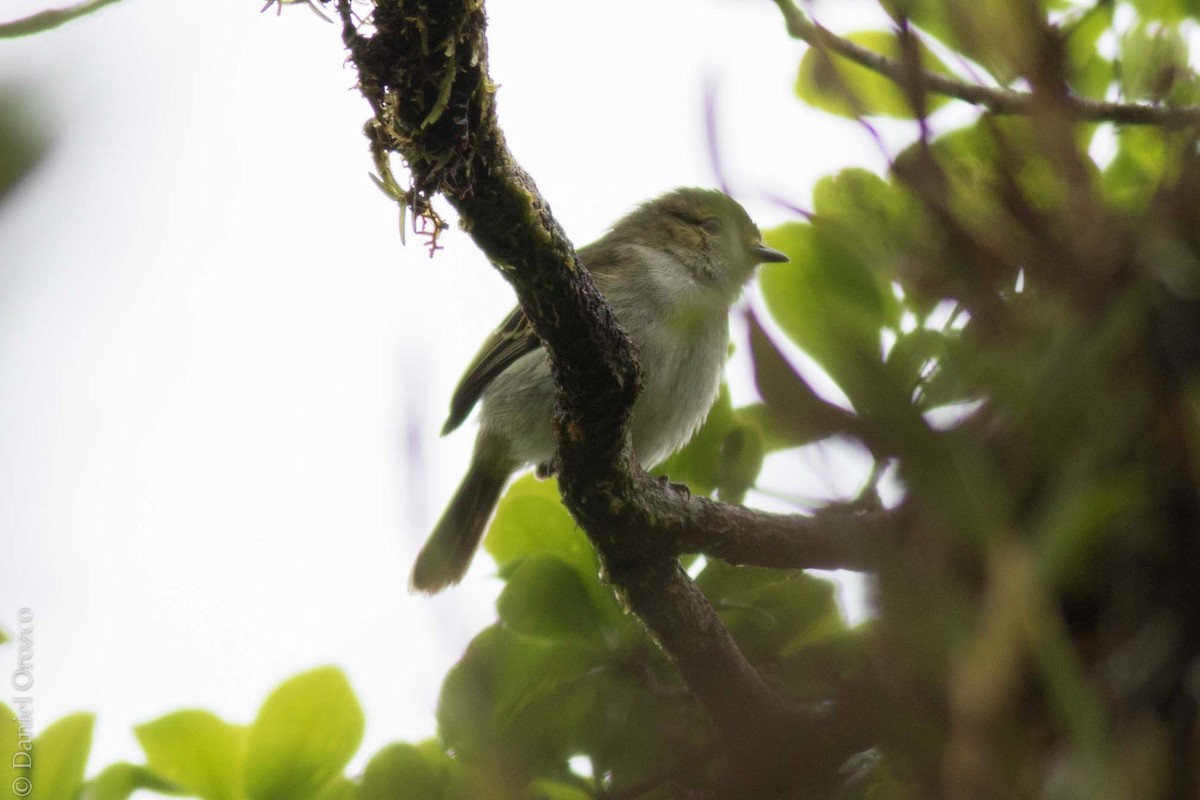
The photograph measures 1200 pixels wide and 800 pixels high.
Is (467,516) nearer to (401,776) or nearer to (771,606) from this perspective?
(771,606)

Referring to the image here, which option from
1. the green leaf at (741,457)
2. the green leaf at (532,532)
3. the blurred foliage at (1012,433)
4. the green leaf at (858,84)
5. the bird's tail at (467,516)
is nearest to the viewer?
the blurred foliage at (1012,433)

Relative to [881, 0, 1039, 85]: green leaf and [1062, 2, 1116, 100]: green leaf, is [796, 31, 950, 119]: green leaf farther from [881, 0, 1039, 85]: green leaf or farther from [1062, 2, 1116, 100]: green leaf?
[1062, 2, 1116, 100]: green leaf

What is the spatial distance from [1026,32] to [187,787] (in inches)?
85.1

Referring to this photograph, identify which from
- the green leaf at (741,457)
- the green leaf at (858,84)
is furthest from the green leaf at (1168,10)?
the green leaf at (741,457)

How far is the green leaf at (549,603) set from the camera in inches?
87.4

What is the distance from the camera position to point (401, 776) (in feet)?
6.02

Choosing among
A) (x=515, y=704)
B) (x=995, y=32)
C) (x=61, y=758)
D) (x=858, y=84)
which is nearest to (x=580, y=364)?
(x=515, y=704)

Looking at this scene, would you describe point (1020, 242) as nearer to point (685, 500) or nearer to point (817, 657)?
point (817, 657)

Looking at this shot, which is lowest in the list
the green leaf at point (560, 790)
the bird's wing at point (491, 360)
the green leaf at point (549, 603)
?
the green leaf at point (560, 790)

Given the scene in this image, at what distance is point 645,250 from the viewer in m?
5.62

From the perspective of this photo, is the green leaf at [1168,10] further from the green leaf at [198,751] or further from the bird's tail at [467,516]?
the bird's tail at [467,516]

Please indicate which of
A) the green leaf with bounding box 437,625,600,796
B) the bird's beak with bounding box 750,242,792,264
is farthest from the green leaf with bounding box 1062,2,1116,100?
the green leaf with bounding box 437,625,600,796

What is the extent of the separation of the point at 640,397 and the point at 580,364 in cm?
164

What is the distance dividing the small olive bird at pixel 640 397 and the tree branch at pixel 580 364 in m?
1.41
